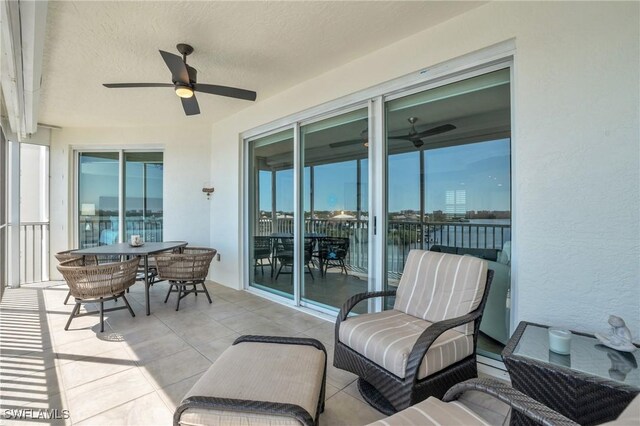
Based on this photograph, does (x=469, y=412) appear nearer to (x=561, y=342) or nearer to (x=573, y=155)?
(x=561, y=342)

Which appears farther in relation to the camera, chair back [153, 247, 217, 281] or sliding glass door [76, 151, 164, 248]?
sliding glass door [76, 151, 164, 248]

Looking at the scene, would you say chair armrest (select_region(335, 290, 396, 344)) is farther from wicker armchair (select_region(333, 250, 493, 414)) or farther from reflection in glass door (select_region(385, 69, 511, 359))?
reflection in glass door (select_region(385, 69, 511, 359))

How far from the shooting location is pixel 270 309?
12.6 feet

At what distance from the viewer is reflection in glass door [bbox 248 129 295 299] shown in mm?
4113

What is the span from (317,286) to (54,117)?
5.07 m

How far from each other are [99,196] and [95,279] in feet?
11.1

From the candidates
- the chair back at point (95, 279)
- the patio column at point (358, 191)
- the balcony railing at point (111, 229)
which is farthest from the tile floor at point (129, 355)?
the balcony railing at point (111, 229)

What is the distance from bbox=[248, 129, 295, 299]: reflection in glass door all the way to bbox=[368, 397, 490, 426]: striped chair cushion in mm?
2883

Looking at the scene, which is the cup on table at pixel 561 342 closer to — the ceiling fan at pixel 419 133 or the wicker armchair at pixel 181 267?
the ceiling fan at pixel 419 133

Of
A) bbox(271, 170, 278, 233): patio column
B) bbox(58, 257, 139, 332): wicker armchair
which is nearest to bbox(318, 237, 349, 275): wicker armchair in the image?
bbox(271, 170, 278, 233): patio column

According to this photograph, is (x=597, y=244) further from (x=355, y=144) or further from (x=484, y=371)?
(x=355, y=144)

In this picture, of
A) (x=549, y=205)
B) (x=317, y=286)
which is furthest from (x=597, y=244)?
(x=317, y=286)

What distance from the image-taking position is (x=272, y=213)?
4.38m

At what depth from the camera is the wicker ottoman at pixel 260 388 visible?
3.92 ft
